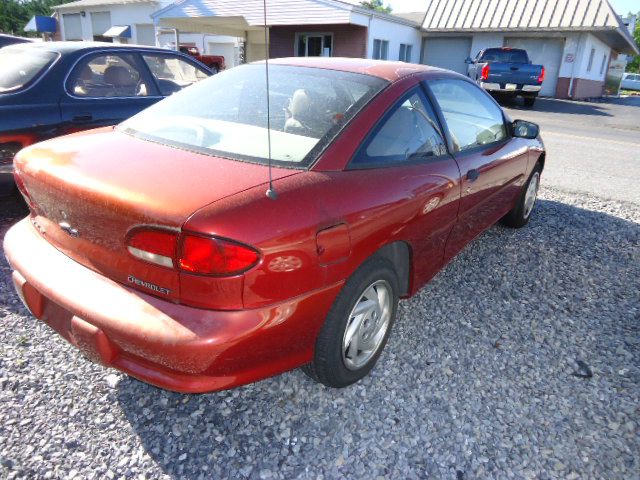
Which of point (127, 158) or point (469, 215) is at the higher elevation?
point (127, 158)

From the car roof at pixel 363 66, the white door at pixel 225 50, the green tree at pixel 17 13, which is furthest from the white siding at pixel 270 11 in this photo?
the green tree at pixel 17 13

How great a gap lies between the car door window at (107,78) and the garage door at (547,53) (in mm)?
23264

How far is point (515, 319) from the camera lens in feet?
10.5

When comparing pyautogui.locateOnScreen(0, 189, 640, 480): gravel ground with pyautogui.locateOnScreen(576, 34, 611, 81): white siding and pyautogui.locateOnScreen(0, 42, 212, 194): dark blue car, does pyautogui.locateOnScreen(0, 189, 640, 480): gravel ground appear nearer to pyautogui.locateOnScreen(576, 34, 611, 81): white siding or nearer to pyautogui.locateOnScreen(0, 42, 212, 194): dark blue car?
pyautogui.locateOnScreen(0, 42, 212, 194): dark blue car

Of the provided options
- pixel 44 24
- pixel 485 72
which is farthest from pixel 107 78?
pixel 44 24

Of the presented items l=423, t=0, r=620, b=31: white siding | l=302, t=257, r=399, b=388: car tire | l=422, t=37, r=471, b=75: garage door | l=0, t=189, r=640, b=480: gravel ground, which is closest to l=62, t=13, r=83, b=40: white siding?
l=423, t=0, r=620, b=31: white siding

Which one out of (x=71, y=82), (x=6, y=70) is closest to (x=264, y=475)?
(x=71, y=82)

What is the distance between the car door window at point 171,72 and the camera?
16.8 ft

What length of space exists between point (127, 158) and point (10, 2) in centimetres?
6114

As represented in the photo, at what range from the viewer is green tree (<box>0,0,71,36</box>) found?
47272mm

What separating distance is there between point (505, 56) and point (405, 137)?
1830 centimetres

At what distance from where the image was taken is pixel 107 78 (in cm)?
468

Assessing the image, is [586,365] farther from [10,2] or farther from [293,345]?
[10,2]

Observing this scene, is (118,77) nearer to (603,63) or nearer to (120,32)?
(120,32)
